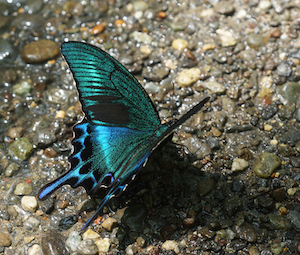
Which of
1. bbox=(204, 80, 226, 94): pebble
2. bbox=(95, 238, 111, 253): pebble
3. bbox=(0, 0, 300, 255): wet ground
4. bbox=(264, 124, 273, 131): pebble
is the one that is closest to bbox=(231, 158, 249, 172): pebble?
bbox=(0, 0, 300, 255): wet ground

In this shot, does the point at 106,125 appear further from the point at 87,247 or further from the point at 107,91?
the point at 87,247

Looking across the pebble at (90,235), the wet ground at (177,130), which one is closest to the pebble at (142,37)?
the wet ground at (177,130)

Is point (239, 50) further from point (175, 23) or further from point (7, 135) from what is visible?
point (7, 135)

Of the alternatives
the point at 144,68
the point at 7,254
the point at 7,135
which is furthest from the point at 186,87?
the point at 7,254

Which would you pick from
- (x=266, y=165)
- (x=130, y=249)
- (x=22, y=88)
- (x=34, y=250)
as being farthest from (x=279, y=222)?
(x=22, y=88)

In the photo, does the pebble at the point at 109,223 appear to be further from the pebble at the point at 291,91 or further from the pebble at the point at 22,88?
the pebble at the point at 291,91

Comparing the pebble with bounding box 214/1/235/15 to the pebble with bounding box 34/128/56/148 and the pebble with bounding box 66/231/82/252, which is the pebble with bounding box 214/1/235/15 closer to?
the pebble with bounding box 34/128/56/148
